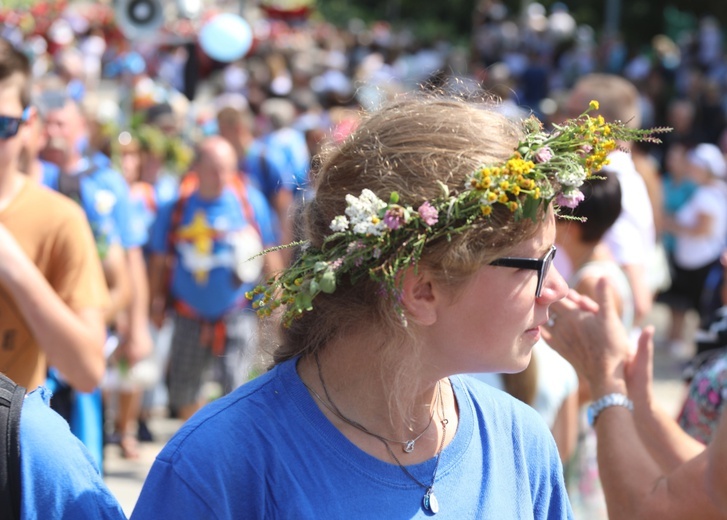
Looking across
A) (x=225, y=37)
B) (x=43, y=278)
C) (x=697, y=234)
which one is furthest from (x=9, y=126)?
(x=225, y=37)

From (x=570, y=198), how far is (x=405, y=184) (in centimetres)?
29

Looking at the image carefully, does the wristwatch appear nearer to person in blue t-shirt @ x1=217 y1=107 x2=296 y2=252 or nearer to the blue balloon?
person in blue t-shirt @ x1=217 y1=107 x2=296 y2=252

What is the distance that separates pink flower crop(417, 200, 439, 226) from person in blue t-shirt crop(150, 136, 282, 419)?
4388 mm

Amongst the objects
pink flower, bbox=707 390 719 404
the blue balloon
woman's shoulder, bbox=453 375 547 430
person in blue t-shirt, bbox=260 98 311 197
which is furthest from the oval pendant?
the blue balloon

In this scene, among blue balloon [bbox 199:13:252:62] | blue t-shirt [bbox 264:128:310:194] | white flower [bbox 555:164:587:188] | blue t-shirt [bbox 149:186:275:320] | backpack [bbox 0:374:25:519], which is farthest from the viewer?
blue balloon [bbox 199:13:252:62]

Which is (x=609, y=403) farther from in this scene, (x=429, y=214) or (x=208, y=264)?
(x=208, y=264)

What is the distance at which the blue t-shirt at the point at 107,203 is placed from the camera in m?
4.19

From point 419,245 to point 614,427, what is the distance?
1.10 metres

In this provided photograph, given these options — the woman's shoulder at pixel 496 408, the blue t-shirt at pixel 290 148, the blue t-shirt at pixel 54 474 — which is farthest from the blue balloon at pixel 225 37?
the blue t-shirt at pixel 54 474

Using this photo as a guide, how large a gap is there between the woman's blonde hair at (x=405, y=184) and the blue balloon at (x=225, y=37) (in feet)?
Result: 34.0

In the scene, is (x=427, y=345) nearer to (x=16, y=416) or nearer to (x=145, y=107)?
(x=16, y=416)

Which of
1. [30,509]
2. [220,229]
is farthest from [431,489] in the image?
[220,229]

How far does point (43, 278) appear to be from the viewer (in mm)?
2531

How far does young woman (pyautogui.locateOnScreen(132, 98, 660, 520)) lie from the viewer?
1608 millimetres
